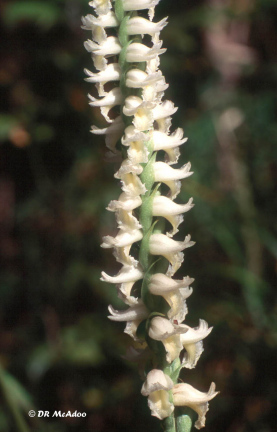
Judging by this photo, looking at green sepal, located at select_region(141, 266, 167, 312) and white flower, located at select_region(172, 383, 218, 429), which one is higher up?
green sepal, located at select_region(141, 266, 167, 312)

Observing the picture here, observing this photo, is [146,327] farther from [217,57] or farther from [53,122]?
[217,57]

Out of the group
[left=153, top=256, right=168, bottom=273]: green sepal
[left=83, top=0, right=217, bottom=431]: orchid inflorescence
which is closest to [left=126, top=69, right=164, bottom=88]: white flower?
[left=83, top=0, right=217, bottom=431]: orchid inflorescence

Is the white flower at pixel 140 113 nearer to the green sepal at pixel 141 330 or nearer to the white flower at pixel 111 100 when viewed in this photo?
the white flower at pixel 111 100

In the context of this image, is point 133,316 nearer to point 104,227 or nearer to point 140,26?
point 140,26

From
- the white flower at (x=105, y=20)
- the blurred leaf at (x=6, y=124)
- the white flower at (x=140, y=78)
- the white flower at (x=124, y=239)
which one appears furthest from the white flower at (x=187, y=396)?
the blurred leaf at (x=6, y=124)

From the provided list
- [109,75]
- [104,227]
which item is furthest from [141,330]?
[104,227]

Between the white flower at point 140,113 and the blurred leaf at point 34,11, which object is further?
the blurred leaf at point 34,11

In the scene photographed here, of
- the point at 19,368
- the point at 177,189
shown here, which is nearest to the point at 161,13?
the point at 19,368

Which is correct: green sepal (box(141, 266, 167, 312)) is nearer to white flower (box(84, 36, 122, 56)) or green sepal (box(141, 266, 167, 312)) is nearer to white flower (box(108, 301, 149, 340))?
white flower (box(108, 301, 149, 340))
